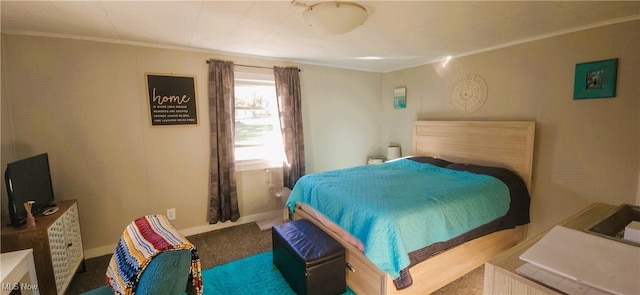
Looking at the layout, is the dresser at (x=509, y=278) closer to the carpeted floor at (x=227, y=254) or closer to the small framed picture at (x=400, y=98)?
the carpeted floor at (x=227, y=254)

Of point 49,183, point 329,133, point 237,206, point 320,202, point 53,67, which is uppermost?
point 53,67

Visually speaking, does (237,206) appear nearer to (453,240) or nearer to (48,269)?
(48,269)

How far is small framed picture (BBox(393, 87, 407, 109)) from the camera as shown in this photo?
4035 millimetres

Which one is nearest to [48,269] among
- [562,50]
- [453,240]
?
[453,240]

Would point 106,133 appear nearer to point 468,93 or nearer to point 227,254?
point 227,254

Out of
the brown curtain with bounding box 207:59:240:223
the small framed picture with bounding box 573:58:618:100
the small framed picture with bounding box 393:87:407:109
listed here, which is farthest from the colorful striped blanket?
the small framed picture with bounding box 393:87:407:109

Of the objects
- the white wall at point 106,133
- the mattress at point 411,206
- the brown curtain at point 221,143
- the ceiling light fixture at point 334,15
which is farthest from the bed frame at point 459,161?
the ceiling light fixture at point 334,15

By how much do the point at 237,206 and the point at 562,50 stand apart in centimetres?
384

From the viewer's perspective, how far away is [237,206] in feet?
10.7

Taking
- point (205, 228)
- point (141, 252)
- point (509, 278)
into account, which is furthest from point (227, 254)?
point (509, 278)

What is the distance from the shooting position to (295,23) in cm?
212

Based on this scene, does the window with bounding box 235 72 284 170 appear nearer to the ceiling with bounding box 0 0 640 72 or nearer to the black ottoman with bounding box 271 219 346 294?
the ceiling with bounding box 0 0 640 72

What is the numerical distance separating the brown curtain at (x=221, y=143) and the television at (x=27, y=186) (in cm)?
136

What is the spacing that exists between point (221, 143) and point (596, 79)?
3741mm
